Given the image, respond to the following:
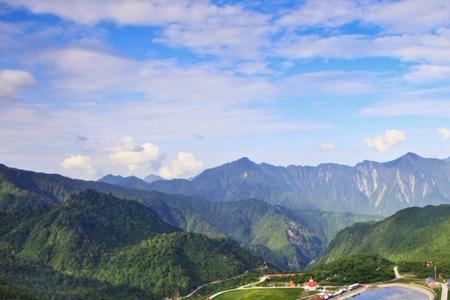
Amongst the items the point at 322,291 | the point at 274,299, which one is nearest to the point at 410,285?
the point at 322,291

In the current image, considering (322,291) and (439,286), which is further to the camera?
(322,291)

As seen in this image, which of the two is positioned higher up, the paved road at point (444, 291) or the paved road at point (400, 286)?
the paved road at point (444, 291)

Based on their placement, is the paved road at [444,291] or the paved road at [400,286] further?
the paved road at [400,286]

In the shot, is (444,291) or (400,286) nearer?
(444,291)

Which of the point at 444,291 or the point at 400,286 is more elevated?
the point at 444,291

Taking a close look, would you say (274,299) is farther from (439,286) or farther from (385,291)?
(439,286)

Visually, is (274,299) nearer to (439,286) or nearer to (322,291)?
(322,291)

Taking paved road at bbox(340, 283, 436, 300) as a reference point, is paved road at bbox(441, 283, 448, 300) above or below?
above

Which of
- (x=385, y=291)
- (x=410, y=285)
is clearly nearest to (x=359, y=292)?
(x=385, y=291)

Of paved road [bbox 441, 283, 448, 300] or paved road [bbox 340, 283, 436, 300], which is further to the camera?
paved road [bbox 340, 283, 436, 300]
